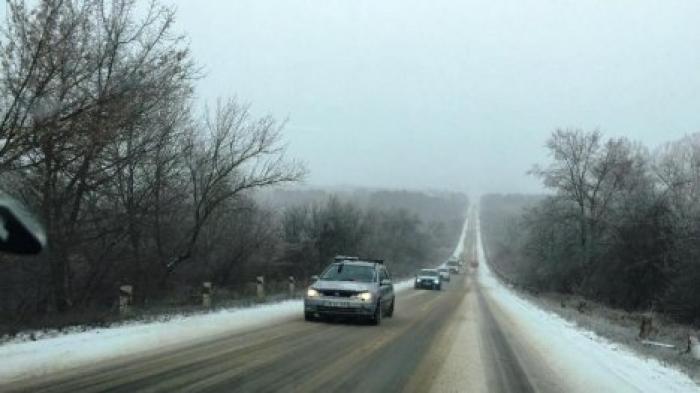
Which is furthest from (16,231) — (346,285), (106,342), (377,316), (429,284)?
(429,284)

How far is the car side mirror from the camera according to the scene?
4.06 m

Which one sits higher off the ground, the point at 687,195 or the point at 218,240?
the point at 687,195

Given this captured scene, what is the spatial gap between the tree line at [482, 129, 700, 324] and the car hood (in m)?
27.2

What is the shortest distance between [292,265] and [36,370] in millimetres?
39753

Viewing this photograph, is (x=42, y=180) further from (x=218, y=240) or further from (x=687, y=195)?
(x=687, y=195)

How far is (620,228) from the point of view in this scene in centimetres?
5712

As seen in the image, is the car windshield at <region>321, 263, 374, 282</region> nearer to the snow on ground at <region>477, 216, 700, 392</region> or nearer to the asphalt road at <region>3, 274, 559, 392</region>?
the asphalt road at <region>3, 274, 559, 392</region>

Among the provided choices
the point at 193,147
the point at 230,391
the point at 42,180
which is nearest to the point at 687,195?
the point at 193,147

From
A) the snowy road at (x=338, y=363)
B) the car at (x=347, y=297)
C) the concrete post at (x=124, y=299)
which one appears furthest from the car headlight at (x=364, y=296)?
the concrete post at (x=124, y=299)

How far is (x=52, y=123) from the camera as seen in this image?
1397 cm

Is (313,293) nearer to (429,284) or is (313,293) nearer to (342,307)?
(342,307)

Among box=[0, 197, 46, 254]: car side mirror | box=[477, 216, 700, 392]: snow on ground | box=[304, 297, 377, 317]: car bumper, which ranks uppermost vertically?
box=[0, 197, 46, 254]: car side mirror

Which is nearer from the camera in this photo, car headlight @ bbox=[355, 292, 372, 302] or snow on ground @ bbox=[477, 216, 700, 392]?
snow on ground @ bbox=[477, 216, 700, 392]

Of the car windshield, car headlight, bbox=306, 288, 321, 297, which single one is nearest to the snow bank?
car headlight, bbox=306, 288, 321, 297
